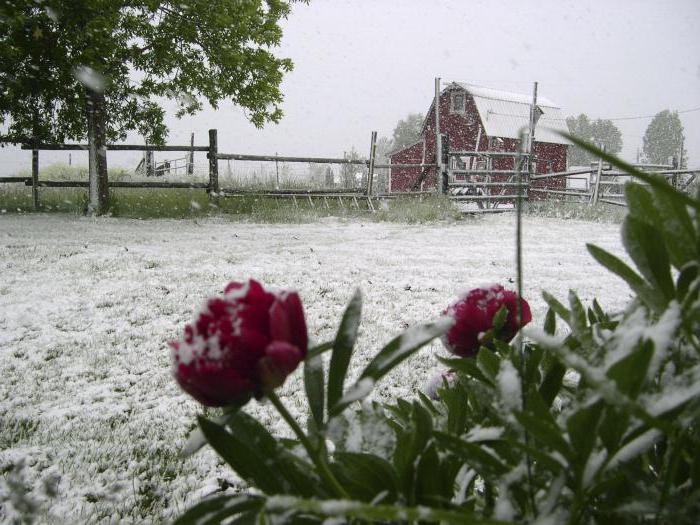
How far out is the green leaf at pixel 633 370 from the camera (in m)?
0.28

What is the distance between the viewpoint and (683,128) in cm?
6378

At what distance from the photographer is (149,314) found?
2.89 metres

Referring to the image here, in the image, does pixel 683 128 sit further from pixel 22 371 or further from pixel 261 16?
pixel 22 371

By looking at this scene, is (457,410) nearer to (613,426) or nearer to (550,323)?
(550,323)

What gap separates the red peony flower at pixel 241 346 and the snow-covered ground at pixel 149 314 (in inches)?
25.8

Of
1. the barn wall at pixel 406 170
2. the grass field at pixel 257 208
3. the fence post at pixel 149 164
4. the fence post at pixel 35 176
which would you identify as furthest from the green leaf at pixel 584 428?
the barn wall at pixel 406 170

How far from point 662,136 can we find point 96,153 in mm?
73747

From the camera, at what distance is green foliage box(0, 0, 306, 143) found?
7.47 metres

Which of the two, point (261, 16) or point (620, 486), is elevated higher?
point (261, 16)

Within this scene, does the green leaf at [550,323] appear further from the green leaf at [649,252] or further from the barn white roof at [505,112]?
the barn white roof at [505,112]

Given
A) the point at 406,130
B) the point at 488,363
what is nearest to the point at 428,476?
the point at 488,363

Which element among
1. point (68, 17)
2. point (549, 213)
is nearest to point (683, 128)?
point (549, 213)

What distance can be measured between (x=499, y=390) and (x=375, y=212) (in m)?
9.50

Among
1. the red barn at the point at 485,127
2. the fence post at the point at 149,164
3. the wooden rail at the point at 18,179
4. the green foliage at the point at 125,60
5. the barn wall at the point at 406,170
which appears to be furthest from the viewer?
the barn wall at the point at 406,170
